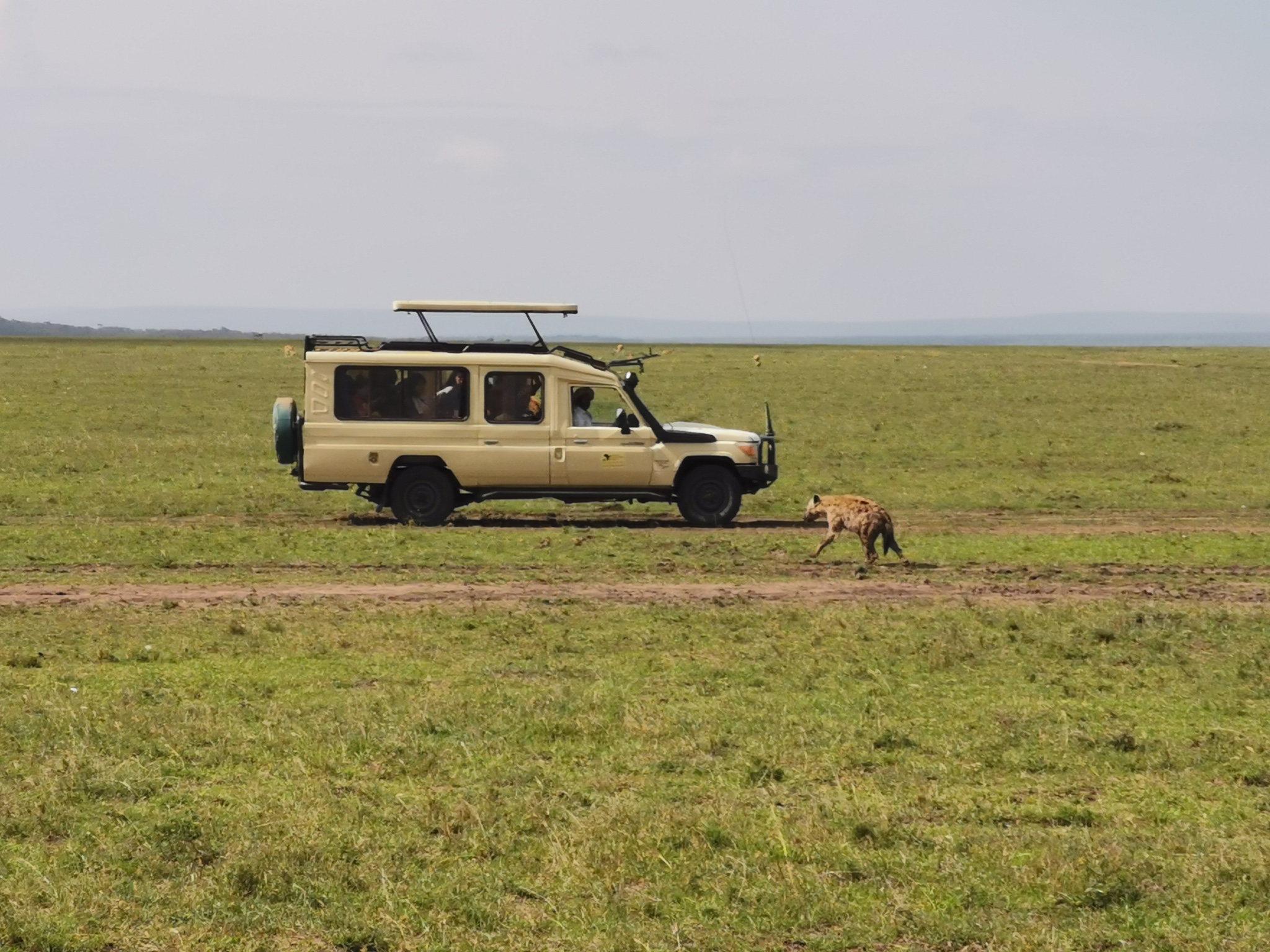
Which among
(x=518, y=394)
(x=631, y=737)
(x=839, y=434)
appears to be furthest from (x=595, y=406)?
(x=839, y=434)

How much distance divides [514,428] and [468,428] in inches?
23.3

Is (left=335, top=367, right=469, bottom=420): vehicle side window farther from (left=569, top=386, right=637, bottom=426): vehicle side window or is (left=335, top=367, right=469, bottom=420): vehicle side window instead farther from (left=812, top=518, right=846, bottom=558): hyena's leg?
(left=812, top=518, right=846, bottom=558): hyena's leg

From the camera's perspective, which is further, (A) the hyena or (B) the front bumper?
(B) the front bumper

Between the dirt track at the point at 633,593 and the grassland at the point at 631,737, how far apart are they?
12 centimetres

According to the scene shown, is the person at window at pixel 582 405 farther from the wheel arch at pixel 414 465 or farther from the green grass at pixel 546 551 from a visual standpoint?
the wheel arch at pixel 414 465

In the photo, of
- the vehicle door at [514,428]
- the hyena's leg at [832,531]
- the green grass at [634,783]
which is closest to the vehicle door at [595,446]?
the vehicle door at [514,428]

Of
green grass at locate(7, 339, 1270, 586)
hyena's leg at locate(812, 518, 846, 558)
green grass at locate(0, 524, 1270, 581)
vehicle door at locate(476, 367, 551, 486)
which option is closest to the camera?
green grass at locate(0, 524, 1270, 581)

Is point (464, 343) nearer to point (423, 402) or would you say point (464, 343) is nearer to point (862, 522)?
point (423, 402)

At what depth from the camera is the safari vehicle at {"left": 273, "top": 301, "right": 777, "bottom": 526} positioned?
2069cm

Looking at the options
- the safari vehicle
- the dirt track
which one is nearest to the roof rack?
the safari vehicle

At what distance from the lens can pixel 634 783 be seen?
30.0ft

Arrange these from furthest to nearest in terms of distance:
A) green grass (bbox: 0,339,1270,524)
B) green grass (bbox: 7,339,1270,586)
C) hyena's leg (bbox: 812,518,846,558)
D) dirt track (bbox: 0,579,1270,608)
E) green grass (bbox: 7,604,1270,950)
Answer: green grass (bbox: 0,339,1270,524) < green grass (bbox: 7,339,1270,586) < hyena's leg (bbox: 812,518,846,558) < dirt track (bbox: 0,579,1270,608) < green grass (bbox: 7,604,1270,950)

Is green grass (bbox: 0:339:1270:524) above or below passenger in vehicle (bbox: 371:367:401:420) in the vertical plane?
below

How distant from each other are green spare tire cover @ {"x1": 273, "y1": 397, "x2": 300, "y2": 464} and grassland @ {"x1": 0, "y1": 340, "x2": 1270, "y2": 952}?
106 centimetres
